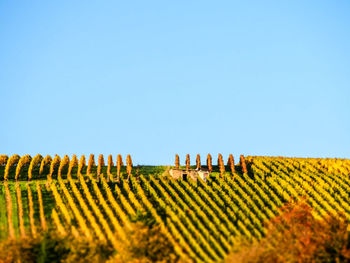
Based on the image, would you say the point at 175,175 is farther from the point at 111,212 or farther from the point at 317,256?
the point at 317,256

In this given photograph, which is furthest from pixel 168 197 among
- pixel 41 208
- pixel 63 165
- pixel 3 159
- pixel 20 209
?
pixel 3 159

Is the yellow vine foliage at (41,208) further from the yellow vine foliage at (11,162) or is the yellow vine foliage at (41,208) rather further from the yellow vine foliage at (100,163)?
the yellow vine foliage at (100,163)

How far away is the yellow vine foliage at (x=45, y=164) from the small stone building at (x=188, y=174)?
23.3m

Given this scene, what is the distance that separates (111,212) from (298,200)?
95.4ft

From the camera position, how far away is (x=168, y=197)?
244 feet

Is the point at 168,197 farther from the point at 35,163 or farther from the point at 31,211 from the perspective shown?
the point at 35,163

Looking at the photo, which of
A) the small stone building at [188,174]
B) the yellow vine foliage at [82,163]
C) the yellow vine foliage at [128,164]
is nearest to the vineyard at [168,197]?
the yellow vine foliage at [128,164]

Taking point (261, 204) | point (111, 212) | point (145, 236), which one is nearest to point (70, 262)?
Answer: point (145, 236)

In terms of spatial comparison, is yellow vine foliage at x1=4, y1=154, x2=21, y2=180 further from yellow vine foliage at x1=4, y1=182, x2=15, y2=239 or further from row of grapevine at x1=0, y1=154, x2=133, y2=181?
yellow vine foliage at x1=4, y1=182, x2=15, y2=239

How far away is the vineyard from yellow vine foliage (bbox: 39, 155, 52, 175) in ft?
0.65

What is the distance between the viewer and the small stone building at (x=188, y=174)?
8269cm

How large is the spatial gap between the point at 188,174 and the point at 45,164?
89.4 ft

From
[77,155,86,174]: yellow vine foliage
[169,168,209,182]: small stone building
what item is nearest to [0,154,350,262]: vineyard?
[77,155,86,174]: yellow vine foliage

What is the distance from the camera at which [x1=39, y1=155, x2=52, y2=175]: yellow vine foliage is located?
8706 cm
